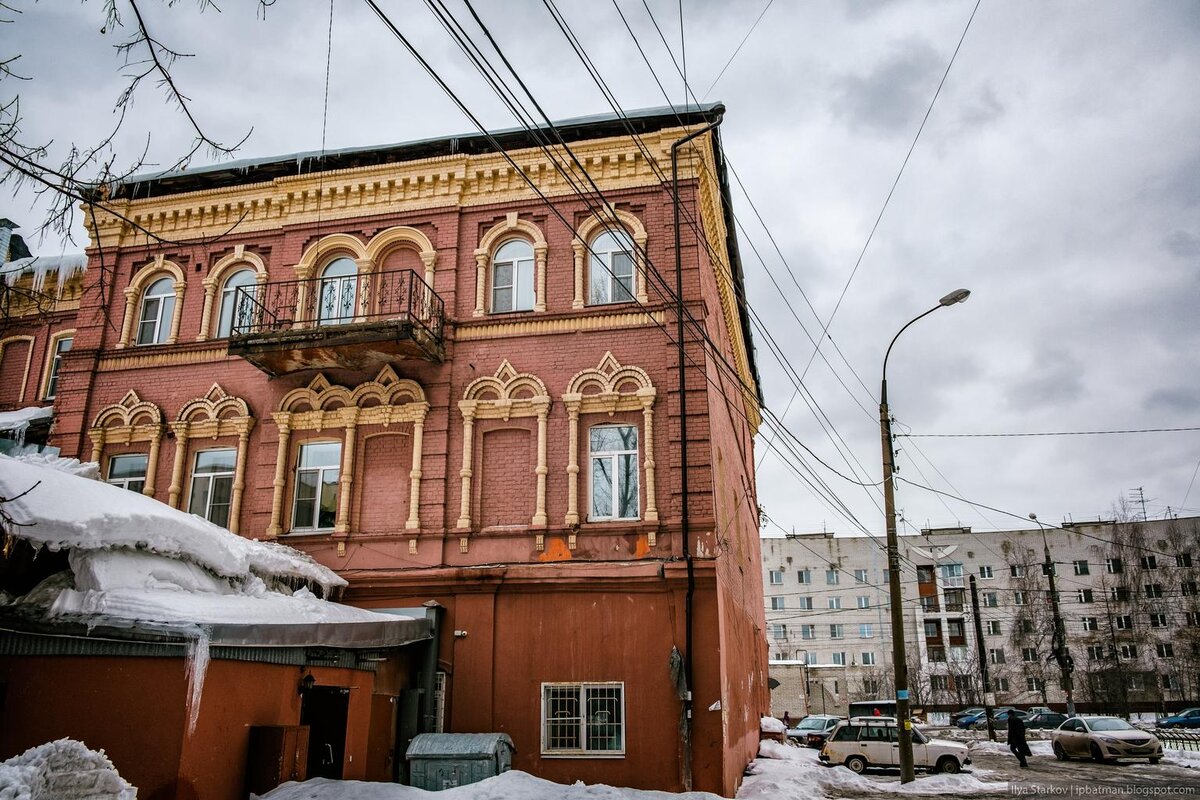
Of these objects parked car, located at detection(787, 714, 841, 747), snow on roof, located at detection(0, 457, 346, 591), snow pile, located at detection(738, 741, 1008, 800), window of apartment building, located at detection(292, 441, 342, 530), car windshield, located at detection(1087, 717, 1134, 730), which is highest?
window of apartment building, located at detection(292, 441, 342, 530)

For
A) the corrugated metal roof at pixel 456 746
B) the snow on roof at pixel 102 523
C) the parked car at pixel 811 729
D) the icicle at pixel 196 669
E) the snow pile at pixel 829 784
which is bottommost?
the parked car at pixel 811 729

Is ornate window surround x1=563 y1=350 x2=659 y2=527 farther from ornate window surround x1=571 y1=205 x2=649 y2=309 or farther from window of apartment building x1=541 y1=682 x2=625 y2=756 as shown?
window of apartment building x1=541 y1=682 x2=625 y2=756

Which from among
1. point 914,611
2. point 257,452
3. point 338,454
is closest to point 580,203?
point 338,454

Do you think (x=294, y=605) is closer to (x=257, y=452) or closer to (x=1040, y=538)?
(x=257, y=452)

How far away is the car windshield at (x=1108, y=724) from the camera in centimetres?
2458

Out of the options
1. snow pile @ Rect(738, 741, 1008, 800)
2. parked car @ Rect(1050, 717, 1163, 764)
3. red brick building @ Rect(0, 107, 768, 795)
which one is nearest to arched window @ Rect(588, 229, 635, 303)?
red brick building @ Rect(0, 107, 768, 795)

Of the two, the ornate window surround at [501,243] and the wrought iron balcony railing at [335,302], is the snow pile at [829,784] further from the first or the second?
the wrought iron balcony railing at [335,302]

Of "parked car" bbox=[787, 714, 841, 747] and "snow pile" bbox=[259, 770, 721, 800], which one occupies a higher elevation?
"snow pile" bbox=[259, 770, 721, 800]

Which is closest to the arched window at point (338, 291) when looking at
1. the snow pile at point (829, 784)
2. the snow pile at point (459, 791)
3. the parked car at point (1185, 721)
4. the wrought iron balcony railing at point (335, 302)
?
the wrought iron balcony railing at point (335, 302)

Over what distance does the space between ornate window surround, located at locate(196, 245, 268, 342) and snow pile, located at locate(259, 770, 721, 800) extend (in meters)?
11.4

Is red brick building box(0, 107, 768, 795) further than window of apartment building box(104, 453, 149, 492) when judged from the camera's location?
No

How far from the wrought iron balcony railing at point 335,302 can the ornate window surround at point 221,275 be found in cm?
53

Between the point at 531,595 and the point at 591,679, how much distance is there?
181 centimetres

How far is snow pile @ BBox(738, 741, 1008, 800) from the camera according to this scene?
53.1 ft
